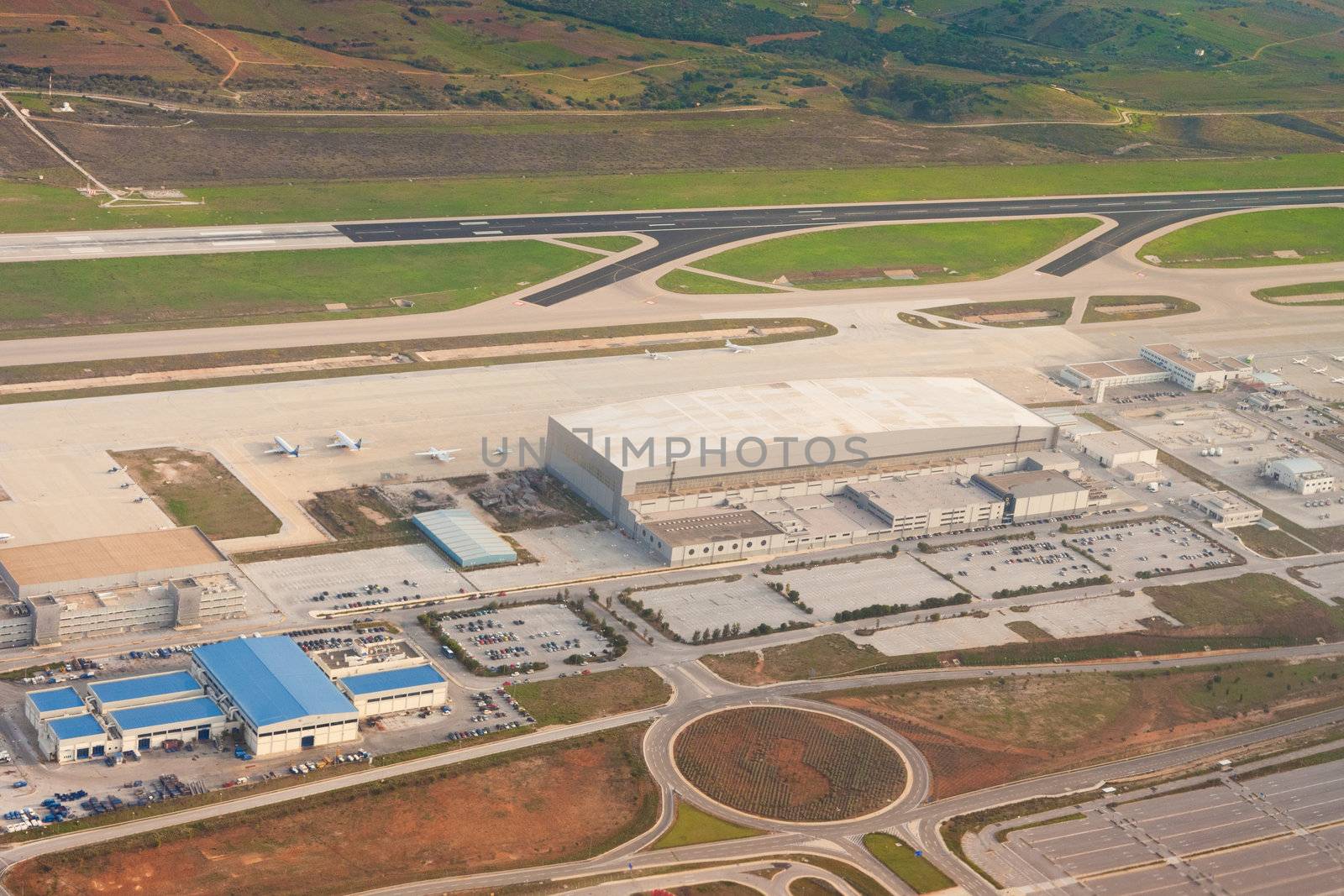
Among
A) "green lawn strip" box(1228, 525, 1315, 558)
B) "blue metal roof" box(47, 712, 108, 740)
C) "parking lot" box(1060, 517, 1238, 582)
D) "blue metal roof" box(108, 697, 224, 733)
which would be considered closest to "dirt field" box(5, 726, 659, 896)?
"blue metal roof" box(108, 697, 224, 733)

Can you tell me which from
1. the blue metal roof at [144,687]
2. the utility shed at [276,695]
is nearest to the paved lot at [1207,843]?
the utility shed at [276,695]

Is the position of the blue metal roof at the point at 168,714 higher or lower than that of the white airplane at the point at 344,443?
lower

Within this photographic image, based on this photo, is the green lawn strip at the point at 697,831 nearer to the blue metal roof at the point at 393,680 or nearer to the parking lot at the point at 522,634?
the blue metal roof at the point at 393,680

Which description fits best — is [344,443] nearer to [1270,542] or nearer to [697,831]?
[697,831]

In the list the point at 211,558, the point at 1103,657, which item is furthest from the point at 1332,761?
the point at 211,558

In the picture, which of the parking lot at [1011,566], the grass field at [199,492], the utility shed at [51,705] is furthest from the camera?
the parking lot at [1011,566]

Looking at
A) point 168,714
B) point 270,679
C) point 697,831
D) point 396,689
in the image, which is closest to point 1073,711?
point 697,831
